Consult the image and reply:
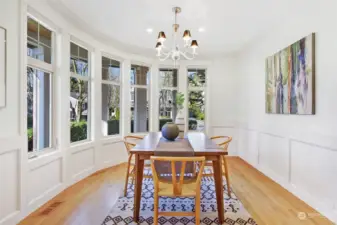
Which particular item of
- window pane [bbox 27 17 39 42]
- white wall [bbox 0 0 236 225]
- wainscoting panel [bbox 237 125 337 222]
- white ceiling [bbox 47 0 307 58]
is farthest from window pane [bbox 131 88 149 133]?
window pane [bbox 27 17 39 42]

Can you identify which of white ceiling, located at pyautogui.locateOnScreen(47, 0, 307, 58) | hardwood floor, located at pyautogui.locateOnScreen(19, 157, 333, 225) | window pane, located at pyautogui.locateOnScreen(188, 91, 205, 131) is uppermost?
white ceiling, located at pyautogui.locateOnScreen(47, 0, 307, 58)

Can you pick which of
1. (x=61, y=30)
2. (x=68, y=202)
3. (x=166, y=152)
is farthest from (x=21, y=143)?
(x=61, y=30)

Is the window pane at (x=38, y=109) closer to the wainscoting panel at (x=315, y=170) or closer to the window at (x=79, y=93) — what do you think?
the window at (x=79, y=93)

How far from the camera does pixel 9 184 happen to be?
248 cm

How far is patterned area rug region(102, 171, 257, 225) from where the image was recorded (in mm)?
2645

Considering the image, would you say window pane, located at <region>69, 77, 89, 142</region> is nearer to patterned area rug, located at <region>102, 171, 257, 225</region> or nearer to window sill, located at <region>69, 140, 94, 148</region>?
window sill, located at <region>69, 140, 94, 148</region>

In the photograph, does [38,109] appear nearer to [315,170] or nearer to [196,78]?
[315,170]

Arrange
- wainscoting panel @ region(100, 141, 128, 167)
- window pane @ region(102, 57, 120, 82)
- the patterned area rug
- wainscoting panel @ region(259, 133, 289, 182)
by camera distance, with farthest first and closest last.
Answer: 1. window pane @ region(102, 57, 120, 82)
2. wainscoting panel @ region(100, 141, 128, 167)
3. wainscoting panel @ region(259, 133, 289, 182)
4. the patterned area rug

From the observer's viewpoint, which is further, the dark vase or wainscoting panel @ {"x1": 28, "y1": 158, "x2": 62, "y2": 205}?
the dark vase

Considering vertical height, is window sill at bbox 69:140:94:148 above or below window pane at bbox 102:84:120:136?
below

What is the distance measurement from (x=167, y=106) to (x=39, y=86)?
3.67 metres

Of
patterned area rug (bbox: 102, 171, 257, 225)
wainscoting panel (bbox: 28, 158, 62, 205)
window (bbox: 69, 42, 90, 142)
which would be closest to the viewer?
patterned area rug (bbox: 102, 171, 257, 225)

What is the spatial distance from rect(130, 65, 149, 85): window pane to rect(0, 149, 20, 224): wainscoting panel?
144 inches

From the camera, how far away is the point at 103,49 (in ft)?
16.3
